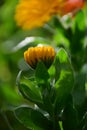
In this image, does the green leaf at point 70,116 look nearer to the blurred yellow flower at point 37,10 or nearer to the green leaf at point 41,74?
the green leaf at point 41,74

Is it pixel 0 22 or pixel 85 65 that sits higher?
pixel 0 22

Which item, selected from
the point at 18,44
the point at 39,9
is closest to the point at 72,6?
the point at 39,9

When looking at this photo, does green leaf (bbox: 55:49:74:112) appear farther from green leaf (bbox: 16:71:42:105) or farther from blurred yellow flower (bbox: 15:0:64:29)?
blurred yellow flower (bbox: 15:0:64:29)

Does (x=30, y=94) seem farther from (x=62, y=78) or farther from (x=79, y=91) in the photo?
(x=79, y=91)

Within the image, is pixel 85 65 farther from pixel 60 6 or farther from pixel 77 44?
pixel 60 6

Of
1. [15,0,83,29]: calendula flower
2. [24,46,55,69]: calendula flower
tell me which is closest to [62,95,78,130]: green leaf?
[24,46,55,69]: calendula flower

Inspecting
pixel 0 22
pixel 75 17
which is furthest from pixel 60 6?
pixel 0 22

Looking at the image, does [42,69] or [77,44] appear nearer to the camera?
[42,69]
